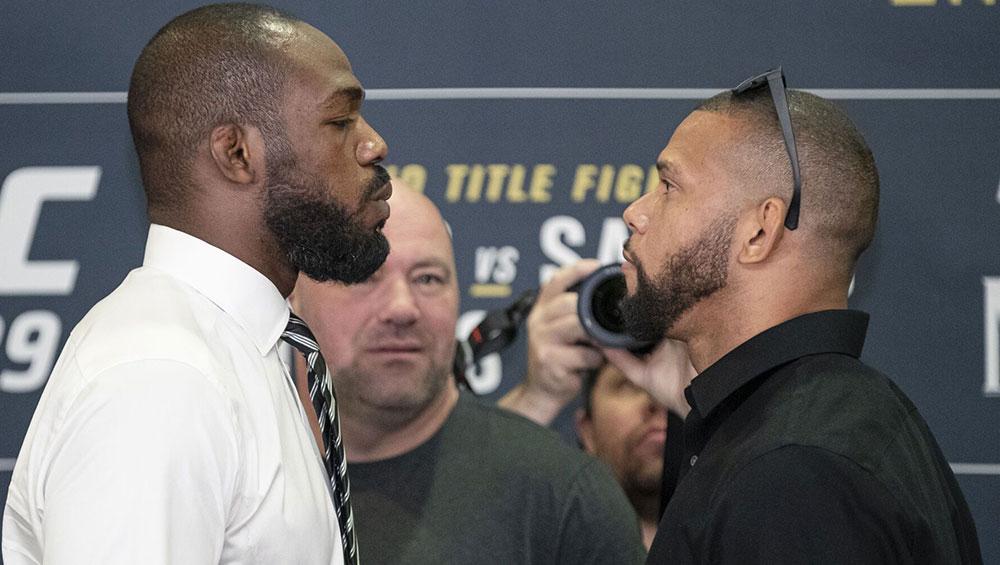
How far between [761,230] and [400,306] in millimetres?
885

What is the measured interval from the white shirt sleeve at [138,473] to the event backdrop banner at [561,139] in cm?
124

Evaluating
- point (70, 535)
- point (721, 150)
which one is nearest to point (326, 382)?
point (70, 535)

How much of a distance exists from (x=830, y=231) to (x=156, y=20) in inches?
57.1

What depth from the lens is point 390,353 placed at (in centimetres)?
219

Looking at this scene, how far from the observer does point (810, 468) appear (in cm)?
118

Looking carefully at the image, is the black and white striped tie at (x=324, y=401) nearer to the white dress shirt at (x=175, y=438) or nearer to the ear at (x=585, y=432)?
the white dress shirt at (x=175, y=438)

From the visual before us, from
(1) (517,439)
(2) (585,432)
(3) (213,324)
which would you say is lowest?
(2) (585,432)

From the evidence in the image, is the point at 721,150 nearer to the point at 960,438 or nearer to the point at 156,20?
the point at 960,438

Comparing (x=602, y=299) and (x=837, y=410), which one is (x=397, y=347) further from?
(x=837, y=410)

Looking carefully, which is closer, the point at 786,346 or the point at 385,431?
the point at 786,346

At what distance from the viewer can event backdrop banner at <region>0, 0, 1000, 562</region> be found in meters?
2.32

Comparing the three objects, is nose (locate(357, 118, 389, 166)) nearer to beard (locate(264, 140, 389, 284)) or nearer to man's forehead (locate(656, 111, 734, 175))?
beard (locate(264, 140, 389, 284))

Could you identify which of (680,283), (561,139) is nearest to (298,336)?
(680,283)

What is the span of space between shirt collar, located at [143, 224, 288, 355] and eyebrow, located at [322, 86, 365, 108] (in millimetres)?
196
